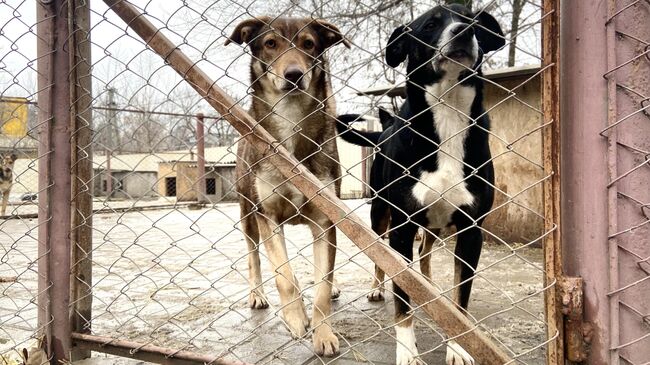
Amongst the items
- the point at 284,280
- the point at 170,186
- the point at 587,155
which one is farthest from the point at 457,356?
the point at 170,186

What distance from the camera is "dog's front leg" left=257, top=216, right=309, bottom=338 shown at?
2734 millimetres

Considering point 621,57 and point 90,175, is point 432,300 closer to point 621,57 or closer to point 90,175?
point 621,57

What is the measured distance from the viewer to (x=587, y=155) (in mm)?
1370

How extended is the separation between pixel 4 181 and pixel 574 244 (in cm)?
1481

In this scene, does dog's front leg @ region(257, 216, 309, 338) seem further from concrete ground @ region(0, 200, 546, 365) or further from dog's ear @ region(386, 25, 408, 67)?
dog's ear @ region(386, 25, 408, 67)

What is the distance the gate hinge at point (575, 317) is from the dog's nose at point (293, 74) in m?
1.75

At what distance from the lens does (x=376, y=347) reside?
2.54 m

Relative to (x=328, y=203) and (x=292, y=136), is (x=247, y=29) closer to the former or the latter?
(x=292, y=136)

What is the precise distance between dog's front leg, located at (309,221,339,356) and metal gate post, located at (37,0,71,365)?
1.26 m

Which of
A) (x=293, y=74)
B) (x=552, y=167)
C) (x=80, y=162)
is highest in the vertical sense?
(x=293, y=74)

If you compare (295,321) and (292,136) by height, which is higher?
(292,136)

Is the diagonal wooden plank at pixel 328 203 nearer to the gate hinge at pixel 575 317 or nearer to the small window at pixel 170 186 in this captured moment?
the gate hinge at pixel 575 317

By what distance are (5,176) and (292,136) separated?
12982mm

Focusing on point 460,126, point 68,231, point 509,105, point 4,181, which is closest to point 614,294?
point 460,126
